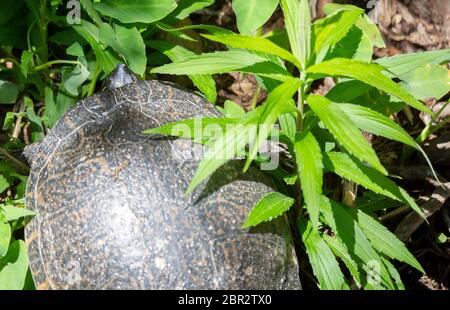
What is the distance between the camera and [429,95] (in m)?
2.02

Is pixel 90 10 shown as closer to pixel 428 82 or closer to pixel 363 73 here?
pixel 363 73

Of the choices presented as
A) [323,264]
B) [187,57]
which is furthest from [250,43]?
[323,264]

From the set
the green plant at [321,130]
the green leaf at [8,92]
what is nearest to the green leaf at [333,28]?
the green plant at [321,130]

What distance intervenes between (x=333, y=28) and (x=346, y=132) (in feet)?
1.13

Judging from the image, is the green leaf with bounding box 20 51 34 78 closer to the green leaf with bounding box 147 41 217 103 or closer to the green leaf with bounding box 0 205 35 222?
the green leaf with bounding box 147 41 217 103

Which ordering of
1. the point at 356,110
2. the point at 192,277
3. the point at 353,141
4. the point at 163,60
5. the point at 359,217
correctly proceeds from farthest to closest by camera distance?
1. the point at 163,60
2. the point at 359,217
3. the point at 356,110
4. the point at 192,277
5. the point at 353,141

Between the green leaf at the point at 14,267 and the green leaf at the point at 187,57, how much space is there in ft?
2.65

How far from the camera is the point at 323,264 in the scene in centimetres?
172

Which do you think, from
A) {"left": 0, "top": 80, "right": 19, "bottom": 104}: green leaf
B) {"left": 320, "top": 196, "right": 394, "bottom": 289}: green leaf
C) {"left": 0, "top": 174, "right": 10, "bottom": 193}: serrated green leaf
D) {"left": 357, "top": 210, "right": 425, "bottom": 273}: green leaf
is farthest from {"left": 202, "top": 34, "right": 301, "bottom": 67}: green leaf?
{"left": 0, "top": 80, "right": 19, "bottom": 104}: green leaf

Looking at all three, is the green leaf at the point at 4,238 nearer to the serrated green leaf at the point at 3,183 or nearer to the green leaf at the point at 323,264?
the serrated green leaf at the point at 3,183

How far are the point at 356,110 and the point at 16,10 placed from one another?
1.38 m
